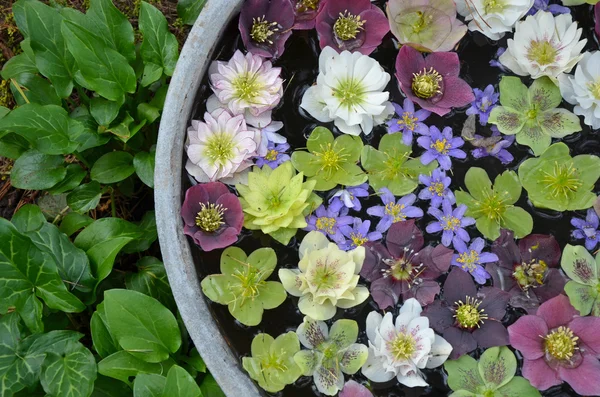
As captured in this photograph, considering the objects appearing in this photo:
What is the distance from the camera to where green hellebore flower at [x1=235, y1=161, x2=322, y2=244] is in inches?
58.2

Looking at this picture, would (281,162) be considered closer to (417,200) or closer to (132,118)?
(417,200)

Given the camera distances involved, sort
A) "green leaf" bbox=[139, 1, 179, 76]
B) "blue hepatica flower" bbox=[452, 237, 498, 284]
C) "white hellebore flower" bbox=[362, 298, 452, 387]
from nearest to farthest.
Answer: "white hellebore flower" bbox=[362, 298, 452, 387], "blue hepatica flower" bbox=[452, 237, 498, 284], "green leaf" bbox=[139, 1, 179, 76]

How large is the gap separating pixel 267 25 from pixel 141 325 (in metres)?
0.84

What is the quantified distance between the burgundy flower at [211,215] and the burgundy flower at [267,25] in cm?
39

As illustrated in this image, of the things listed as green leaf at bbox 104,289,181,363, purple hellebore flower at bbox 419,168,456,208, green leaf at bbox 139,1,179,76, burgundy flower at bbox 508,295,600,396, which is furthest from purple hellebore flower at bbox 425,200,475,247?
green leaf at bbox 139,1,179,76

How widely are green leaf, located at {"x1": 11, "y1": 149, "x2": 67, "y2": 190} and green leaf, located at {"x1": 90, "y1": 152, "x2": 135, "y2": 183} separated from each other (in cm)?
10

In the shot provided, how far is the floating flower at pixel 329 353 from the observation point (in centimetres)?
144

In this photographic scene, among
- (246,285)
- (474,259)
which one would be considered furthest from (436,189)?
(246,285)

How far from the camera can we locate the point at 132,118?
68.7 inches

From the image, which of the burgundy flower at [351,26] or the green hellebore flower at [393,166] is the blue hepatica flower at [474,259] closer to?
the green hellebore flower at [393,166]

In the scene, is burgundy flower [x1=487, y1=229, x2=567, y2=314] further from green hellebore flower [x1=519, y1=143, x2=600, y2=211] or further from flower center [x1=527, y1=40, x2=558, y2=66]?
flower center [x1=527, y1=40, x2=558, y2=66]

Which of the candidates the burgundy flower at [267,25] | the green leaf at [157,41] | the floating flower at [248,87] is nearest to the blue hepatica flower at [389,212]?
the floating flower at [248,87]

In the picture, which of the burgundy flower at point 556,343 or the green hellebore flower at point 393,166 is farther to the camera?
the green hellebore flower at point 393,166

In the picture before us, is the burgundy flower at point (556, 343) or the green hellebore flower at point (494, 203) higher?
the green hellebore flower at point (494, 203)
